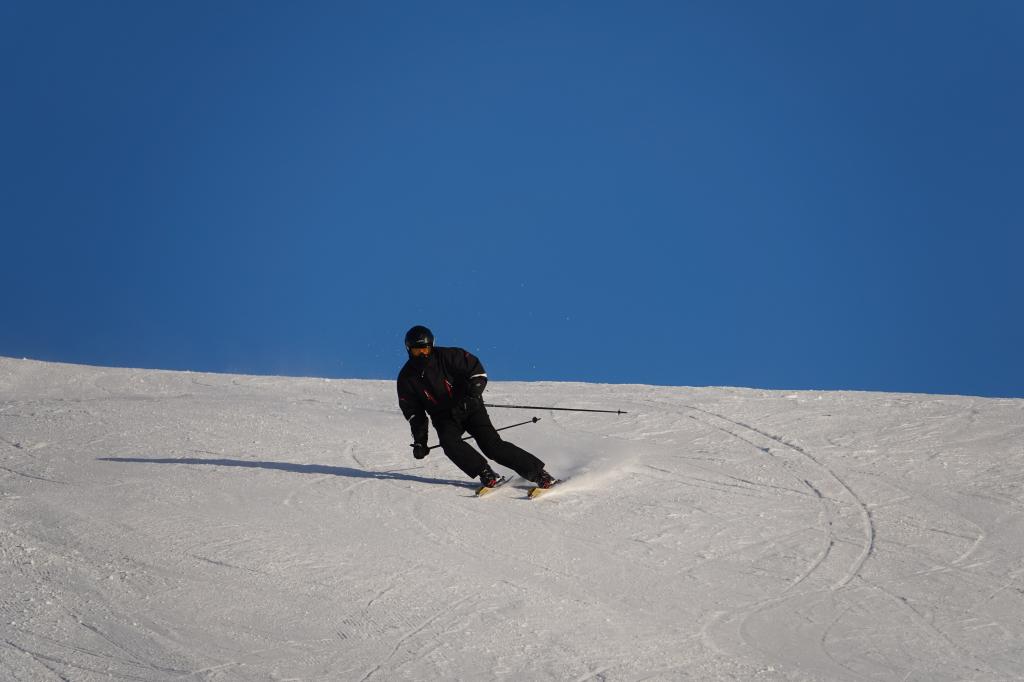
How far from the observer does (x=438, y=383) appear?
9648 millimetres

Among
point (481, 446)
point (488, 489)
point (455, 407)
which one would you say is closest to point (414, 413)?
point (455, 407)

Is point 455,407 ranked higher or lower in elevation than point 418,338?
lower

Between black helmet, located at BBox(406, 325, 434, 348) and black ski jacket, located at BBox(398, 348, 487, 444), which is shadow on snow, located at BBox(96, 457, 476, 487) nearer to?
black ski jacket, located at BBox(398, 348, 487, 444)

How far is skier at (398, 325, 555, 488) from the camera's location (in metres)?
9.60

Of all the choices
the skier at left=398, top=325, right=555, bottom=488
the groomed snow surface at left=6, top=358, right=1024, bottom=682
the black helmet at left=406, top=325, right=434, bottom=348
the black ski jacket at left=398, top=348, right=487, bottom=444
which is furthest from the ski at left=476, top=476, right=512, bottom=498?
the black helmet at left=406, top=325, right=434, bottom=348

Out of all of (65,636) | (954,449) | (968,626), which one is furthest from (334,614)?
(954,449)

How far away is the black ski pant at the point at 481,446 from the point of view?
9586mm

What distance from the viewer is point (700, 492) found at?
973 centimetres

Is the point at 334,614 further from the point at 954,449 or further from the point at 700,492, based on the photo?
the point at 954,449

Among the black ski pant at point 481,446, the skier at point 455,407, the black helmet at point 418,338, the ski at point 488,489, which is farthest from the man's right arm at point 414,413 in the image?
the ski at point 488,489

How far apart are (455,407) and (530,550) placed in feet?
7.14

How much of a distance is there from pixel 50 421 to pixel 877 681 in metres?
10.6

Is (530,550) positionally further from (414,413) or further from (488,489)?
(414,413)

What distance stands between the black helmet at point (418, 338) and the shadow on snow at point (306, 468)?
1.48m
